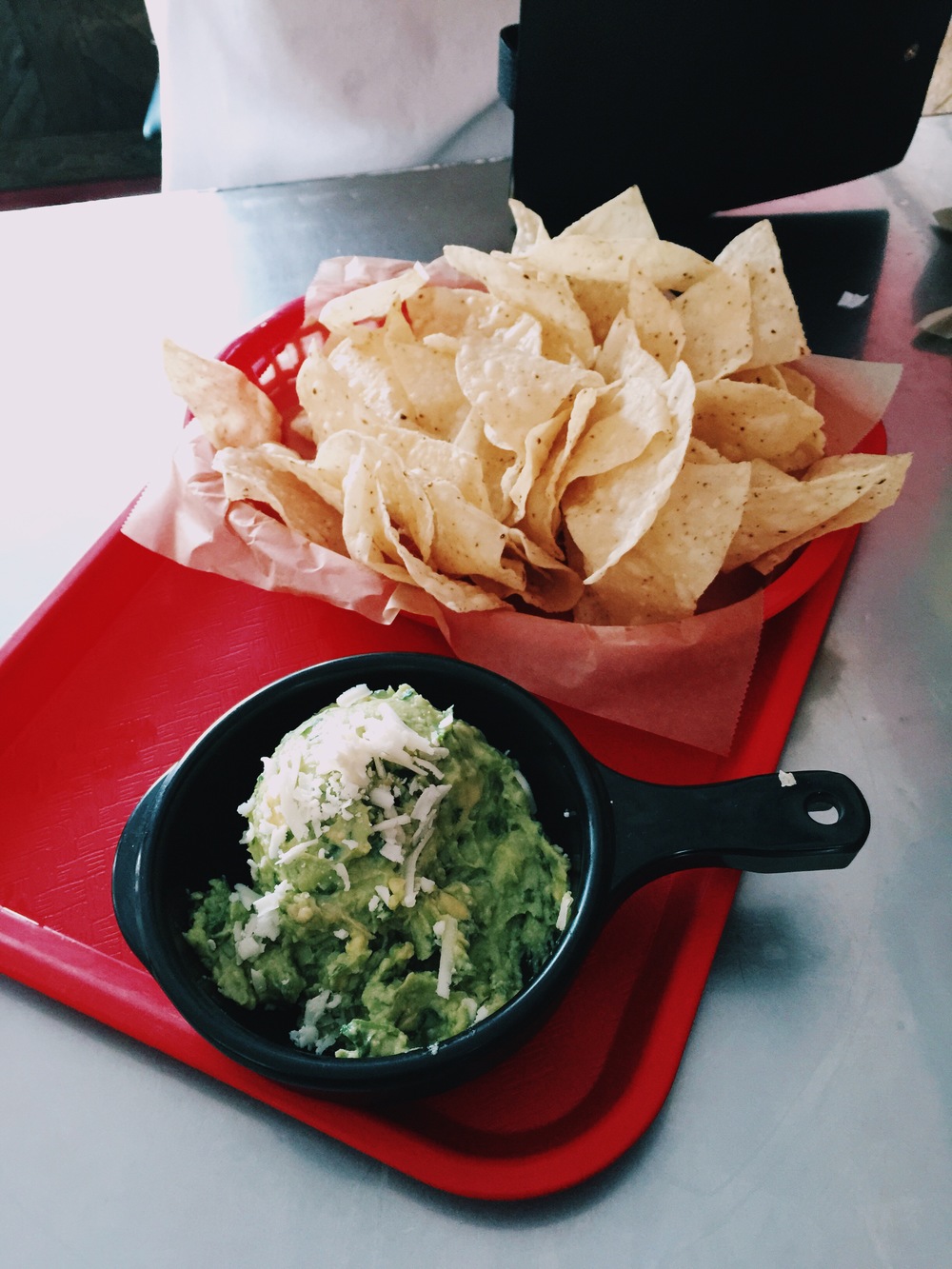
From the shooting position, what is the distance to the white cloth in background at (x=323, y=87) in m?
1.62

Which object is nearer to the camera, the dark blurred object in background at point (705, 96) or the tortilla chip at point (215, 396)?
the tortilla chip at point (215, 396)

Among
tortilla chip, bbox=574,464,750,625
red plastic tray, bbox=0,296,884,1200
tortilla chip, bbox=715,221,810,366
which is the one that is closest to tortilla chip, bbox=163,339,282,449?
red plastic tray, bbox=0,296,884,1200

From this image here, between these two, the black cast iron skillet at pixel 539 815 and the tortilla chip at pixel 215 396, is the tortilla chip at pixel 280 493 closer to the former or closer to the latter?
the tortilla chip at pixel 215 396

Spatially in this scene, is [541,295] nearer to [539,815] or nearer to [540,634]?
[540,634]

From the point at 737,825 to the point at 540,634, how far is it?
26 centimetres

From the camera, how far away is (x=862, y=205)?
63.4 inches

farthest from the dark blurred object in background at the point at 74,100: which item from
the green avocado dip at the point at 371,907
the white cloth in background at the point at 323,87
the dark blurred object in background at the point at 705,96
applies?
the green avocado dip at the point at 371,907

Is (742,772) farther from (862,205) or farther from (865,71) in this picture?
(862,205)

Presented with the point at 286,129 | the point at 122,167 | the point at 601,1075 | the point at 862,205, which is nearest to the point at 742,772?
the point at 601,1075

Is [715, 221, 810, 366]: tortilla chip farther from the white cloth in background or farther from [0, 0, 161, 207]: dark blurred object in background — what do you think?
[0, 0, 161, 207]: dark blurred object in background

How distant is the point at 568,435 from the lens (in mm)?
895

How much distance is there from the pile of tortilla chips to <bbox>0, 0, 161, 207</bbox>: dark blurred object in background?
2286 millimetres

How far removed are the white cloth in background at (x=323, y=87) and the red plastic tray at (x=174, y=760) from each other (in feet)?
3.44

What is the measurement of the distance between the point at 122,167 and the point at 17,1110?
2.92 metres
